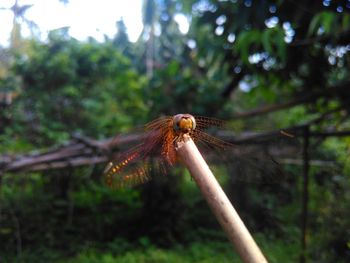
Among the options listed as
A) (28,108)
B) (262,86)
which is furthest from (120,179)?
(28,108)

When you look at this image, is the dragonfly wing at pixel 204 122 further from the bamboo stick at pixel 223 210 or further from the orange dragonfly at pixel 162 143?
the bamboo stick at pixel 223 210

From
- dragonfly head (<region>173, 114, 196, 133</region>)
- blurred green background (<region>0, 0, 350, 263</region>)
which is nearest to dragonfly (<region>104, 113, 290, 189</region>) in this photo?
dragonfly head (<region>173, 114, 196, 133</region>)

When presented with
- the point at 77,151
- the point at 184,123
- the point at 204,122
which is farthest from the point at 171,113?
the point at 184,123

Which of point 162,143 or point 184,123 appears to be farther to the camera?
point 162,143

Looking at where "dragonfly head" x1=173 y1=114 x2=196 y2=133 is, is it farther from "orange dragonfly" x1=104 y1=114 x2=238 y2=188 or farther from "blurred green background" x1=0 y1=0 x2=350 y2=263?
"blurred green background" x1=0 y1=0 x2=350 y2=263

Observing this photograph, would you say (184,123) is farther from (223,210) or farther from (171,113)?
(171,113)

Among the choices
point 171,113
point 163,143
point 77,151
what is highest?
point 171,113
